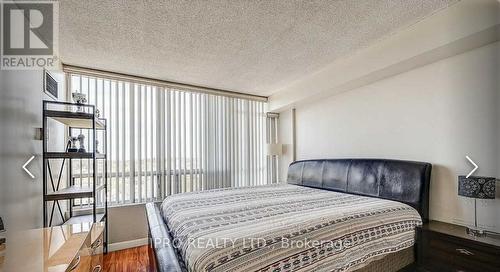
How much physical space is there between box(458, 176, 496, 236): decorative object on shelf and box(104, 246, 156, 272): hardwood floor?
3.07 metres

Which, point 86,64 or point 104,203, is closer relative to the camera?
point 86,64

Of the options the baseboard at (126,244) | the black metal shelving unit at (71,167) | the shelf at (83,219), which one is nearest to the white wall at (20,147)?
the black metal shelving unit at (71,167)

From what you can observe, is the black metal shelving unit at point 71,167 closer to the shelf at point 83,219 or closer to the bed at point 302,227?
the shelf at point 83,219

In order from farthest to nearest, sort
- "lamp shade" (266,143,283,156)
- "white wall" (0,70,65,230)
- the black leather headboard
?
1. "lamp shade" (266,143,283,156)
2. the black leather headboard
3. "white wall" (0,70,65,230)

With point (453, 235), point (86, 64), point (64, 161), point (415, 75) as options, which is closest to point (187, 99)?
point (86, 64)

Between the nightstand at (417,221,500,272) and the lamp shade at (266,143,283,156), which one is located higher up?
the lamp shade at (266,143,283,156)

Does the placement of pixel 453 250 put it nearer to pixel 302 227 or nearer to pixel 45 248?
pixel 302 227

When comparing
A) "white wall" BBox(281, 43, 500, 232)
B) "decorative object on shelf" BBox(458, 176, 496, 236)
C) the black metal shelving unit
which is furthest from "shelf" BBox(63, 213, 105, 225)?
"decorative object on shelf" BBox(458, 176, 496, 236)

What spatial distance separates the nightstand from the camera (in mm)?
1587

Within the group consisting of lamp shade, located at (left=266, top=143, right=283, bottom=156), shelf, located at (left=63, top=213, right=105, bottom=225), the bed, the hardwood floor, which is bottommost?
the hardwood floor

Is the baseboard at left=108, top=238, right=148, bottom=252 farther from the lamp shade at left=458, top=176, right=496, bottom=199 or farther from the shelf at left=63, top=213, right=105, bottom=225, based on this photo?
the lamp shade at left=458, top=176, right=496, bottom=199

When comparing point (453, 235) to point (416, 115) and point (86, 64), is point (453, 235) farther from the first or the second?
point (86, 64)

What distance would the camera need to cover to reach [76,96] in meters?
2.48

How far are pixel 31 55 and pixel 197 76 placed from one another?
5.91 ft
